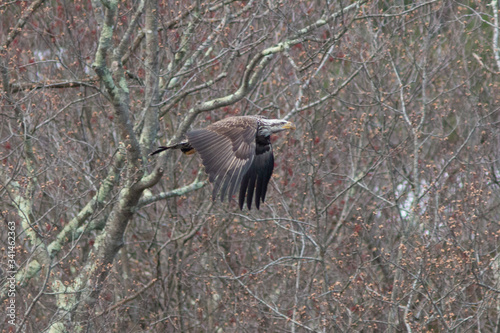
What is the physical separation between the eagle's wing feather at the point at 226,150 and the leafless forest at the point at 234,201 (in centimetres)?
31

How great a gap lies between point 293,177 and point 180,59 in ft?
10.6

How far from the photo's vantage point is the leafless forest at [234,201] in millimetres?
7699

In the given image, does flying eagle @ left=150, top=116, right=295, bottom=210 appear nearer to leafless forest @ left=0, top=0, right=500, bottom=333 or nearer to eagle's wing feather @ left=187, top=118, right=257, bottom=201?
eagle's wing feather @ left=187, top=118, right=257, bottom=201

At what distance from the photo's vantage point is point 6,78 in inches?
327

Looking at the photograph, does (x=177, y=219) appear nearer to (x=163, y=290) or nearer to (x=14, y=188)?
(x=163, y=290)

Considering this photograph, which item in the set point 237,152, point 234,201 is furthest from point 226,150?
point 234,201

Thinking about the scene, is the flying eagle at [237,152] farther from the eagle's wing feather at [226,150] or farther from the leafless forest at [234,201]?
the leafless forest at [234,201]

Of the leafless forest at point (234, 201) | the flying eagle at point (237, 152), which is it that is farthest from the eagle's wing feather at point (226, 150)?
the leafless forest at point (234, 201)

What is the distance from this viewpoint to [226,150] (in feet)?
24.8

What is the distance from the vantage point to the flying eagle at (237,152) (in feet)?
23.6

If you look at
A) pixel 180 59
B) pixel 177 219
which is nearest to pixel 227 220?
pixel 177 219

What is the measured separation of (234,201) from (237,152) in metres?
3.80

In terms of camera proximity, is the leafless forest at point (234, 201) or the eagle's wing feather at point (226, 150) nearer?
the eagle's wing feather at point (226, 150)

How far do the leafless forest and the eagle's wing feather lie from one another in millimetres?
313
